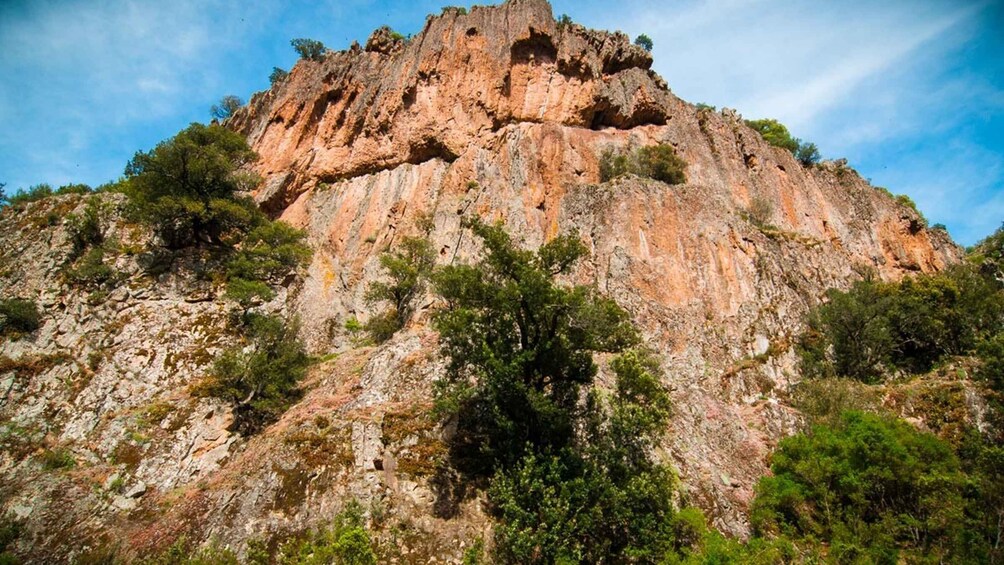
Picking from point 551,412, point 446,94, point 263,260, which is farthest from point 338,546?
point 446,94

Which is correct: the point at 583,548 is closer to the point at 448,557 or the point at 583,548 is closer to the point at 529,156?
the point at 448,557

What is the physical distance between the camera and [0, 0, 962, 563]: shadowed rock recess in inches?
767

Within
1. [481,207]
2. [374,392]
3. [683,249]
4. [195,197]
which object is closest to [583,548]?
[374,392]

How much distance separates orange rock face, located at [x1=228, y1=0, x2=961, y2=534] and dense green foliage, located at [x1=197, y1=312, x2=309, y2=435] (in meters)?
4.29

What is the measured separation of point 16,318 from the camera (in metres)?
26.1

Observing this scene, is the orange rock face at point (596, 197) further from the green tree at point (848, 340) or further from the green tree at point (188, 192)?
the green tree at point (188, 192)

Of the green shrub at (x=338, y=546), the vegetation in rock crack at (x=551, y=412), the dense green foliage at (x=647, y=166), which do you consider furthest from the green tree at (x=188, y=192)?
the dense green foliage at (x=647, y=166)

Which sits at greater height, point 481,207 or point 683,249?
point 481,207

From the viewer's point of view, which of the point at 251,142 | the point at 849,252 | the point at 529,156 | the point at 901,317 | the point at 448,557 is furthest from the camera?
the point at 251,142

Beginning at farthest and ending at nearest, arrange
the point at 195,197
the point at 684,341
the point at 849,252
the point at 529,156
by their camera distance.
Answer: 1. the point at 849,252
2. the point at 529,156
3. the point at 195,197
4. the point at 684,341

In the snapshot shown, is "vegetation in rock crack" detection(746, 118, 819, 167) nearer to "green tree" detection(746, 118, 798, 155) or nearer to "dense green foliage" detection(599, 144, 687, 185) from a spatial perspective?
"green tree" detection(746, 118, 798, 155)

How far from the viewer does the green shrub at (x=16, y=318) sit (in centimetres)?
2605

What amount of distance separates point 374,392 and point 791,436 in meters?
18.2

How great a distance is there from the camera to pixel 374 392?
23.3 metres
